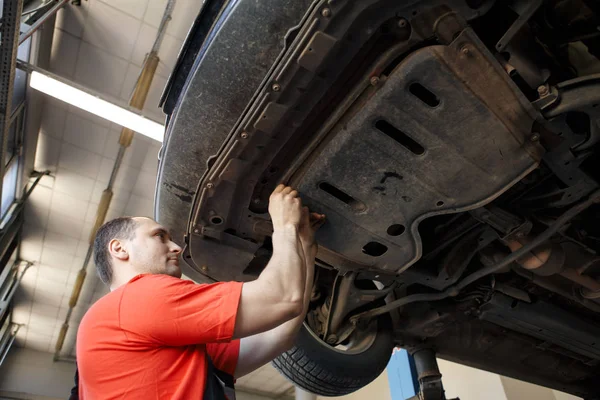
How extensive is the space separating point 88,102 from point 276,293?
3.46m

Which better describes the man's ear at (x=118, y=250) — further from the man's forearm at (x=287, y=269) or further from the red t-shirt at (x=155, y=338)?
the man's forearm at (x=287, y=269)

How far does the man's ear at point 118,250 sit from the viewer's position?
49.7 inches

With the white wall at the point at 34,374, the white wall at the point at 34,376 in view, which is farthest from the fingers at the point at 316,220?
the white wall at the point at 34,374

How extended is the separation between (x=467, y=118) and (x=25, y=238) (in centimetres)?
735

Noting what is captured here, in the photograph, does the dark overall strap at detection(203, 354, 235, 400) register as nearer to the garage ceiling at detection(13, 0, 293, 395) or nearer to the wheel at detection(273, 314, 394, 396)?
the wheel at detection(273, 314, 394, 396)

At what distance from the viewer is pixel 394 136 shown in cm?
117

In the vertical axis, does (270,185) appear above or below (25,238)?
below

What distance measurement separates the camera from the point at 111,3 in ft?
12.1

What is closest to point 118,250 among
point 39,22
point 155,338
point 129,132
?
point 155,338

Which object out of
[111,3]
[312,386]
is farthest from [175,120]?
[111,3]

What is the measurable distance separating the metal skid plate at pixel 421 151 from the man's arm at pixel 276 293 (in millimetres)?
232

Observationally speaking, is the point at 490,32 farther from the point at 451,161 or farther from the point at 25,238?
the point at 25,238

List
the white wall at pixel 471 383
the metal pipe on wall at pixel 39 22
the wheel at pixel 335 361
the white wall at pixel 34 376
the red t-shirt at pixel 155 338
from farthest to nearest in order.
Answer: the white wall at pixel 34 376 → the white wall at pixel 471 383 → the metal pipe on wall at pixel 39 22 → the wheel at pixel 335 361 → the red t-shirt at pixel 155 338

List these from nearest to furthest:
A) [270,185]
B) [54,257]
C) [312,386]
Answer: [270,185] < [312,386] < [54,257]
